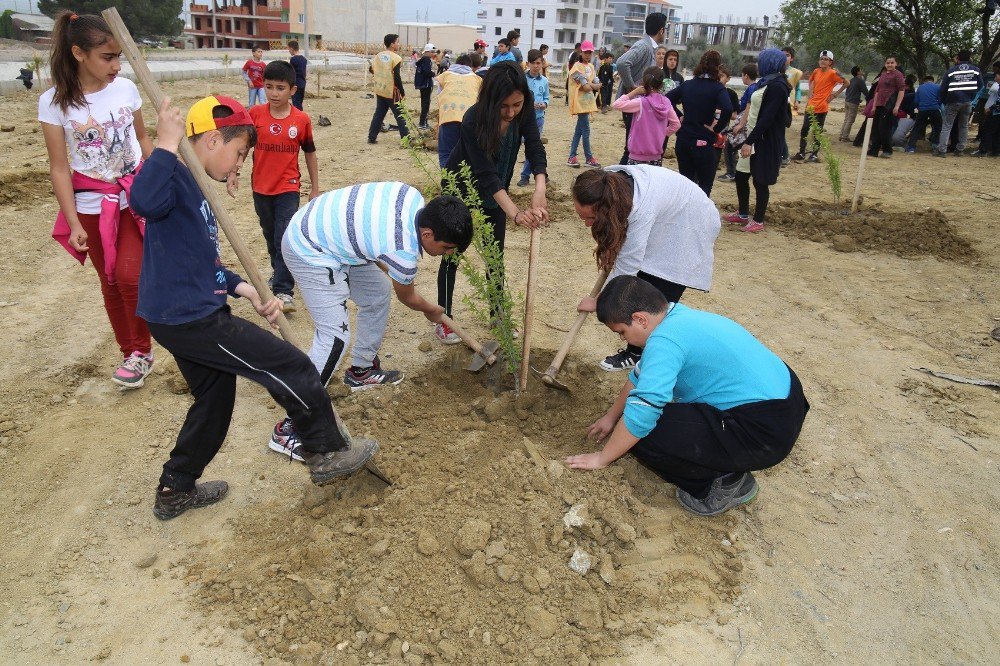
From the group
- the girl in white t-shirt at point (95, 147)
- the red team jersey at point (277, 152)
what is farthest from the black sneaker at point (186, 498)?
the red team jersey at point (277, 152)

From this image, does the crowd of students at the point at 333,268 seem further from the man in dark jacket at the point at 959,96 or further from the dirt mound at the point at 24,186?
the man in dark jacket at the point at 959,96

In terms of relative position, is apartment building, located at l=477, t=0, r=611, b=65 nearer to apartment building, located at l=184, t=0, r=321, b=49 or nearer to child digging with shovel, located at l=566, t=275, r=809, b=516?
apartment building, located at l=184, t=0, r=321, b=49

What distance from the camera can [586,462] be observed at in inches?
115

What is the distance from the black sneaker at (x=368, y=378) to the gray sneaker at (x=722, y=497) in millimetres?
1906

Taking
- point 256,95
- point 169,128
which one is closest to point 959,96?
point 256,95

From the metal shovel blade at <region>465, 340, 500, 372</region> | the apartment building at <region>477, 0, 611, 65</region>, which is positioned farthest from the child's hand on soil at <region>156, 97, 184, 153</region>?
the apartment building at <region>477, 0, 611, 65</region>

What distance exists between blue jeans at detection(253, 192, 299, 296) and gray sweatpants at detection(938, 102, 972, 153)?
12.4 m

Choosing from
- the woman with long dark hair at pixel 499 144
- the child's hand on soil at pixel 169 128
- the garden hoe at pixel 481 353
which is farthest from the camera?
the garden hoe at pixel 481 353

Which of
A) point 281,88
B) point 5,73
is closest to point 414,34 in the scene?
point 5,73

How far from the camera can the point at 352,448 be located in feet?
9.45

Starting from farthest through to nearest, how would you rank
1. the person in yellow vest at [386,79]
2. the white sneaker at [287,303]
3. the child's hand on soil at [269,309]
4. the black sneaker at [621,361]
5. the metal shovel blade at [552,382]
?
1. the person in yellow vest at [386,79]
2. the white sneaker at [287,303]
3. the black sneaker at [621,361]
4. the metal shovel blade at [552,382]
5. the child's hand on soil at [269,309]

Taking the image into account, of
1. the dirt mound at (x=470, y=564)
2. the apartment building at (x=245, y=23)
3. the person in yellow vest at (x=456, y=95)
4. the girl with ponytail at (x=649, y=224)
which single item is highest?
the apartment building at (x=245, y=23)

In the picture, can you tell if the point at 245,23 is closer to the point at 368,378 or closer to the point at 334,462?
the point at 368,378

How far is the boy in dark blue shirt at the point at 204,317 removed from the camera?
2.34 meters
